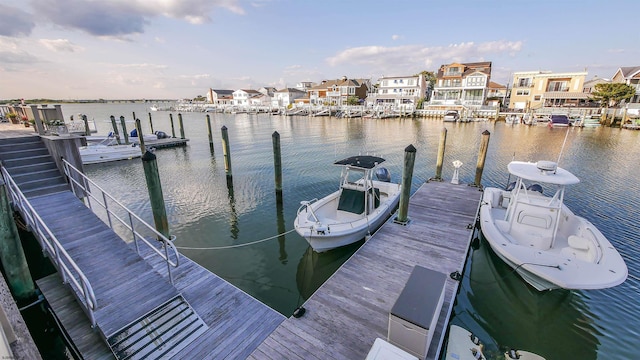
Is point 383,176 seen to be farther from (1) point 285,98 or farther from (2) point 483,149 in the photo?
(1) point 285,98

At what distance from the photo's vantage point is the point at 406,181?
30.3ft

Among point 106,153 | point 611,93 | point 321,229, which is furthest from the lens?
point 611,93

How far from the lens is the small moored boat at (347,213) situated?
8828 mm

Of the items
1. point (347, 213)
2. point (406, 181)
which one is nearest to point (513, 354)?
point (406, 181)

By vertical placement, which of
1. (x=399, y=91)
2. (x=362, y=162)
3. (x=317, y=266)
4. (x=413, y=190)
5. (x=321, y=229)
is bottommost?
(x=317, y=266)

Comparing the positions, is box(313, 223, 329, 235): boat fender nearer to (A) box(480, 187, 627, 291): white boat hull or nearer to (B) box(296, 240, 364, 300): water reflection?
(B) box(296, 240, 364, 300): water reflection

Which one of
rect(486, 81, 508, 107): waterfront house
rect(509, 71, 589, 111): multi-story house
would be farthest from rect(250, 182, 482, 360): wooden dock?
rect(486, 81, 508, 107): waterfront house

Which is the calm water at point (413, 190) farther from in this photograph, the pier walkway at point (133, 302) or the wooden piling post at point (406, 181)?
the wooden piling post at point (406, 181)

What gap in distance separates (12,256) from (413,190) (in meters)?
15.8

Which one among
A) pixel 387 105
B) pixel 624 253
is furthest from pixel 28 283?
pixel 387 105

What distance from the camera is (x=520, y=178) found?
858cm

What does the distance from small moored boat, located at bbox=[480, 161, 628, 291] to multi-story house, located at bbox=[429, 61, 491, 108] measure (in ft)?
170

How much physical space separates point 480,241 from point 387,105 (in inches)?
2149

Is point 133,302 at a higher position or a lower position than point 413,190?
higher
